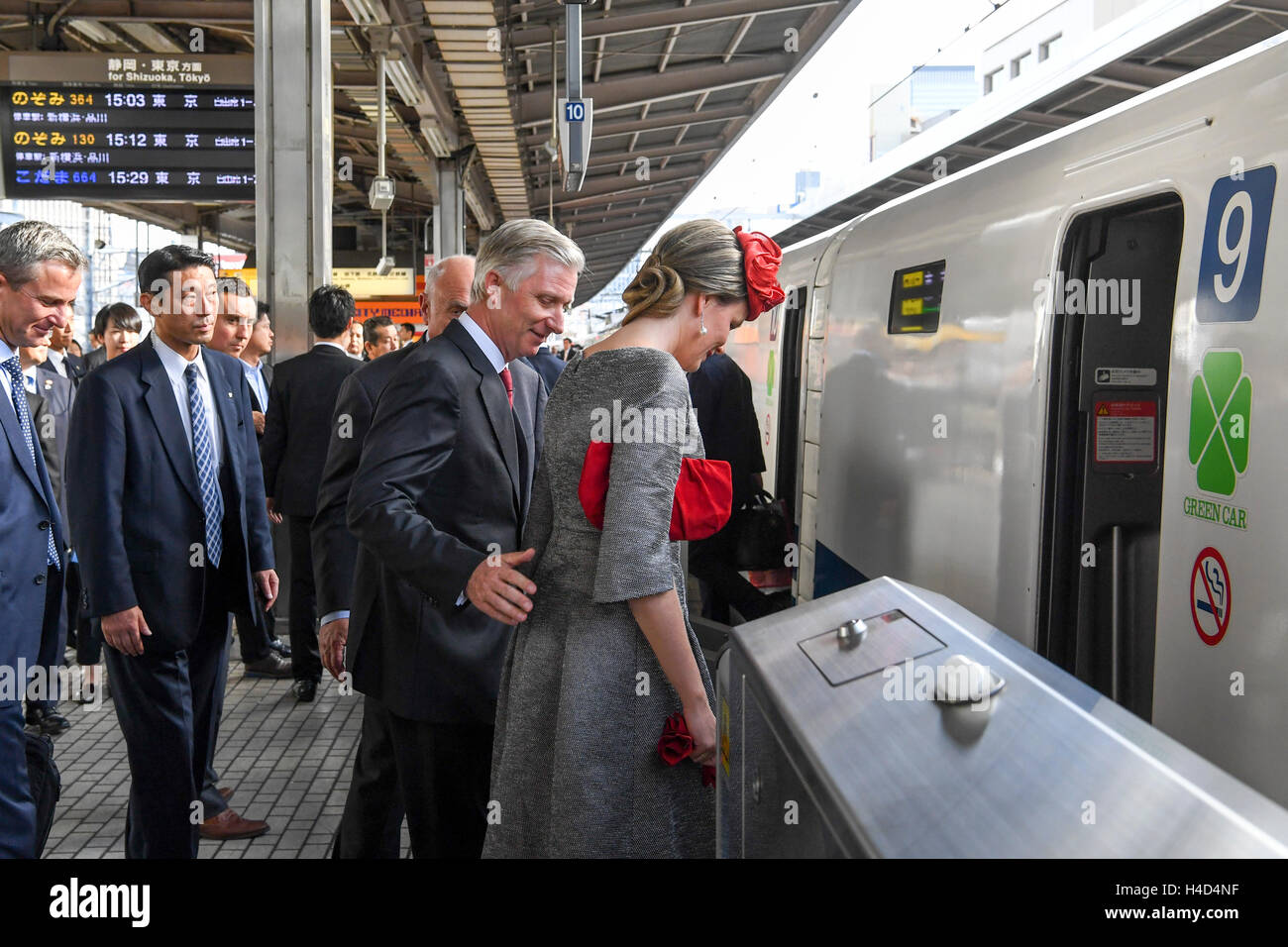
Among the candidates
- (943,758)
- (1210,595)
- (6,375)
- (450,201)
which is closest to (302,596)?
(6,375)

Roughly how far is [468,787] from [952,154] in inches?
279

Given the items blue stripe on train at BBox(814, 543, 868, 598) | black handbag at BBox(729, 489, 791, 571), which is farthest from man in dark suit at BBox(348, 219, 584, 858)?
black handbag at BBox(729, 489, 791, 571)

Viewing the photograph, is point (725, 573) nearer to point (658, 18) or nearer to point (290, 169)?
point (290, 169)

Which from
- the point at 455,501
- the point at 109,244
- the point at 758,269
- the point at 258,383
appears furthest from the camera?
the point at 109,244

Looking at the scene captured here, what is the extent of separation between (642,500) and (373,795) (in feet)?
4.95

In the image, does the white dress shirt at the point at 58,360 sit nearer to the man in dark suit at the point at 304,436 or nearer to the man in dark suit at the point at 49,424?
the man in dark suit at the point at 49,424

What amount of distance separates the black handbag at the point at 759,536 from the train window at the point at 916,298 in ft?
4.98

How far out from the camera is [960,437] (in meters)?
4.02

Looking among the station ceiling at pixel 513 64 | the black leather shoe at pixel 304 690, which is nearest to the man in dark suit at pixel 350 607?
the black leather shoe at pixel 304 690

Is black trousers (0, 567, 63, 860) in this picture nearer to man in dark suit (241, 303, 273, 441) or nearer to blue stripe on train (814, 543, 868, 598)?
blue stripe on train (814, 543, 868, 598)

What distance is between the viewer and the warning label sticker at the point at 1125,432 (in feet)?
11.2

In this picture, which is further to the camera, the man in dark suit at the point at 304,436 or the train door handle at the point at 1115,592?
the man in dark suit at the point at 304,436

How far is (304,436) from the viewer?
18.4 feet

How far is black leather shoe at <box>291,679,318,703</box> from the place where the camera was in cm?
570
